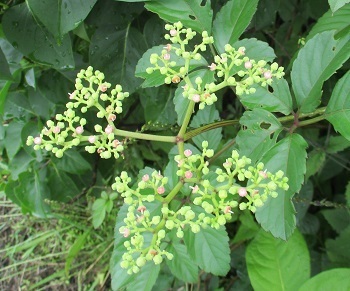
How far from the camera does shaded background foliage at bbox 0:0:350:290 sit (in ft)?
3.79

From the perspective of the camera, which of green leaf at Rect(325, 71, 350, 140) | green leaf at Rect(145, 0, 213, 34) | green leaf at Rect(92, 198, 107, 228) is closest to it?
green leaf at Rect(325, 71, 350, 140)

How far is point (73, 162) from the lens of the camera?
64.9 inches

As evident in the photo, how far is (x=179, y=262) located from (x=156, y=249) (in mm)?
462

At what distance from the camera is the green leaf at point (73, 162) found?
1.64 m

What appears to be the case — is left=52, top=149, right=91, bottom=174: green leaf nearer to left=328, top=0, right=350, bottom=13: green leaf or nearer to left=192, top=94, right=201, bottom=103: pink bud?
left=192, top=94, right=201, bottom=103: pink bud

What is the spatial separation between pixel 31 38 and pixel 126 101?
50 centimetres

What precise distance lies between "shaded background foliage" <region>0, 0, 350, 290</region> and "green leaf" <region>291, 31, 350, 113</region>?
0.01 metres

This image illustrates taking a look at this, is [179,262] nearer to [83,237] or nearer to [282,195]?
[282,195]

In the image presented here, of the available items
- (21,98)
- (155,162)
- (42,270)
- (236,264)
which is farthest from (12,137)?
(42,270)

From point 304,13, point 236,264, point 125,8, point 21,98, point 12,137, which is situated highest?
point 125,8

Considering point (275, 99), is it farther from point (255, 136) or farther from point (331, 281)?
point (331, 281)

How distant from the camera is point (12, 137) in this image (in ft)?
5.29

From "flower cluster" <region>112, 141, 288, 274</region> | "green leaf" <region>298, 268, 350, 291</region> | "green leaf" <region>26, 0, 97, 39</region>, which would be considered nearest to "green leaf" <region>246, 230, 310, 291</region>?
"green leaf" <region>298, 268, 350, 291</region>

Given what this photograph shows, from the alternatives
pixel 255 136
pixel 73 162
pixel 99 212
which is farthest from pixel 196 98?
pixel 99 212
